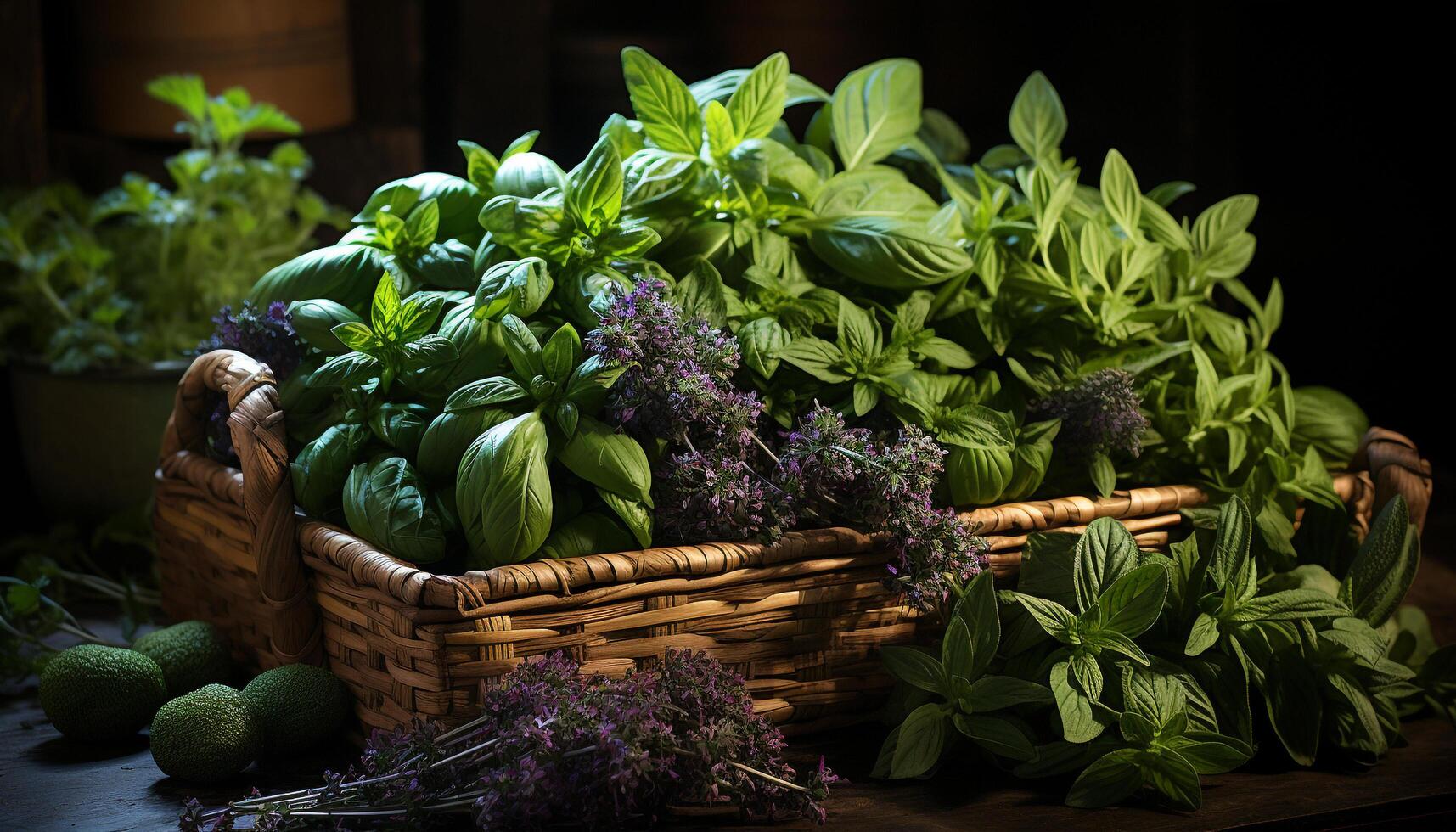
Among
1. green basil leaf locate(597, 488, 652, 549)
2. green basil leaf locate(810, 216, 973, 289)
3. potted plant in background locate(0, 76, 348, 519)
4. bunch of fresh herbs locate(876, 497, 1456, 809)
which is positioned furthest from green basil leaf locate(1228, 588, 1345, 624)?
potted plant in background locate(0, 76, 348, 519)

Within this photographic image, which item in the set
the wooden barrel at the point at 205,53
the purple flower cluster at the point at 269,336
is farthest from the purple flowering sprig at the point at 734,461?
the wooden barrel at the point at 205,53

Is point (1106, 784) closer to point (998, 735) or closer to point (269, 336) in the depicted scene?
point (998, 735)

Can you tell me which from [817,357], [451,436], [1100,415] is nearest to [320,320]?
[451,436]

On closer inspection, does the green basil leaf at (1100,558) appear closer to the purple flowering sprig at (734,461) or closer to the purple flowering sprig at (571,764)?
the purple flowering sprig at (734,461)

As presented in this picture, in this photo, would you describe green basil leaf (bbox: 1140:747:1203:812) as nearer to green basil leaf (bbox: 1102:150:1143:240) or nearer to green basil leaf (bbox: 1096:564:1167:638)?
green basil leaf (bbox: 1096:564:1167:638)

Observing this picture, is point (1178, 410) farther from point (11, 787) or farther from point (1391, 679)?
point (11, 787)

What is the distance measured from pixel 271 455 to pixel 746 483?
1.23 ft

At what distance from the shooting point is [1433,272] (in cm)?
168

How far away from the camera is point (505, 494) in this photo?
0.92 m

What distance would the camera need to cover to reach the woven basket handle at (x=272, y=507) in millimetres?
1008

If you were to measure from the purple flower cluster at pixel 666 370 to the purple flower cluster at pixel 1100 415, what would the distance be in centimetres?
31

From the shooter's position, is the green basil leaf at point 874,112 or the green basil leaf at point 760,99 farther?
the green basil leaf at point 874,112

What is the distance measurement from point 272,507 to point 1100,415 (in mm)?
685

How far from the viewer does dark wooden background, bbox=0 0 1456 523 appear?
168 centimetres
